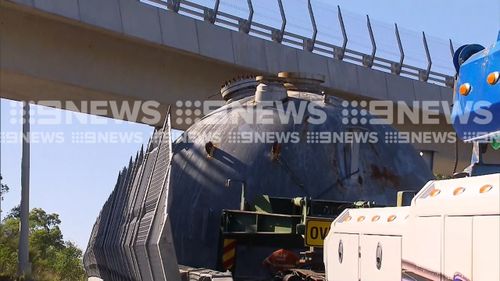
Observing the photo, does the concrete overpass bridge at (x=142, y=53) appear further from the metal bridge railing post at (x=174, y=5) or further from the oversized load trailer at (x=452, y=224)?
the oversized load trailer at (x=452, y=224)

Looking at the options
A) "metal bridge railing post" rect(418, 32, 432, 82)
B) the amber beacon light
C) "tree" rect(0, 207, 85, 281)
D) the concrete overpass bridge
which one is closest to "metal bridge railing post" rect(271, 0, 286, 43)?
the concrete overpass bridge

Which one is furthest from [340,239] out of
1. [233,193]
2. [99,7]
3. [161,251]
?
[99,7]

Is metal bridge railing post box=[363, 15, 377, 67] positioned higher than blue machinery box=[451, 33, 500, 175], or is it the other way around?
metal bridge railing post box=[363, 15, 377, 67]

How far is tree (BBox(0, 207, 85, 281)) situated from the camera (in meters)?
33.5

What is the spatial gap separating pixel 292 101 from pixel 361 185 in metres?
1.77

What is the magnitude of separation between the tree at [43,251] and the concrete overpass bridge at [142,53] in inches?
376

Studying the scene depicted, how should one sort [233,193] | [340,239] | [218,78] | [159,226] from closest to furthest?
[340,239], [159,226], [233,193], [218,78]

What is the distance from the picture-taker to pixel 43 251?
51875 millimetres

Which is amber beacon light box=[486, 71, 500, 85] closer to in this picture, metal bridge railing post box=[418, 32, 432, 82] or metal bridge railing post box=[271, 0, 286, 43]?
metal bridge railing post box=[271, 0, 286, 43]

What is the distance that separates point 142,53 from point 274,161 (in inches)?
320

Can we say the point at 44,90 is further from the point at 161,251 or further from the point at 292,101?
the point at 161,251

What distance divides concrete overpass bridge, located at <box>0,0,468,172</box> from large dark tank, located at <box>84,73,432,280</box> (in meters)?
5.22

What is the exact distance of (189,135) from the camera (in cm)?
1498

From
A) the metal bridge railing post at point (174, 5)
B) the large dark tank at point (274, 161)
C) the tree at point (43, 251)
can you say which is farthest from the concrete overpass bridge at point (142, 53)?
the tree at point (43, 251)
